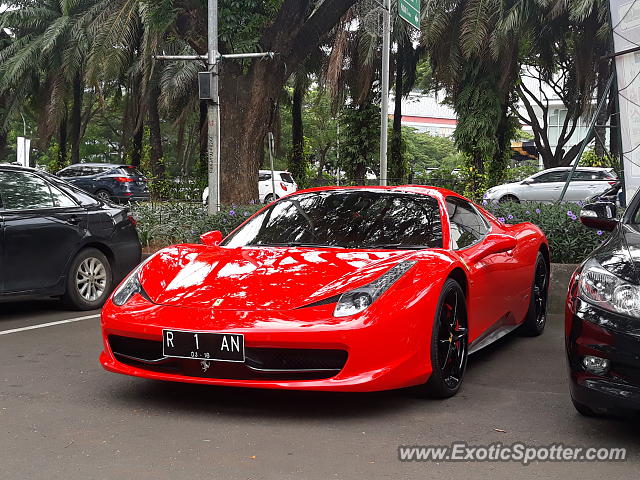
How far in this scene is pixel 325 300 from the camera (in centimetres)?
461

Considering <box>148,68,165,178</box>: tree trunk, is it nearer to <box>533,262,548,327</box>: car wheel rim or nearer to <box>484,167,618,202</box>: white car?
<box>484,167,618,202</box>: white car

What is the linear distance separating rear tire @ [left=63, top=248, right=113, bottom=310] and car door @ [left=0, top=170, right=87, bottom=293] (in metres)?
0.14

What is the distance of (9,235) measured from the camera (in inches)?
302

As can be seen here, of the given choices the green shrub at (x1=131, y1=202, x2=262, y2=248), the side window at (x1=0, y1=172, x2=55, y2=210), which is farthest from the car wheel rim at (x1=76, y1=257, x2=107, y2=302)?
the green shrub at (x1=131, y1=202, x2=262, y2=248)

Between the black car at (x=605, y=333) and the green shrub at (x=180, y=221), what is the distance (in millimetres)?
6744

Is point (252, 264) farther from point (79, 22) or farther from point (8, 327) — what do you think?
point (79, 22)

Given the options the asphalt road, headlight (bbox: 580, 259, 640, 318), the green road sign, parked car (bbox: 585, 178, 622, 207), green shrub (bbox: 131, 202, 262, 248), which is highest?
the green road sign

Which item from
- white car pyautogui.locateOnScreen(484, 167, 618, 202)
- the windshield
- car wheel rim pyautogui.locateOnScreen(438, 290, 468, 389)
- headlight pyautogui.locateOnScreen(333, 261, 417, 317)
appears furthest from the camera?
white car pyautogui.locateOnScreen(484, 167, 618, 202)

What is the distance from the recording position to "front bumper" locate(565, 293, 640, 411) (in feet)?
12.9

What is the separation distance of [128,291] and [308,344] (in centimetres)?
129

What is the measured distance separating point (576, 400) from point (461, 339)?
1069 millimetres

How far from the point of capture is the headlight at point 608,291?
4.01m

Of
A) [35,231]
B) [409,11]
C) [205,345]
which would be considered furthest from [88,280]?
[409,11]

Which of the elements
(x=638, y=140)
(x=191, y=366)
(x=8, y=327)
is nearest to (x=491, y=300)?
(x=191, y=366)
